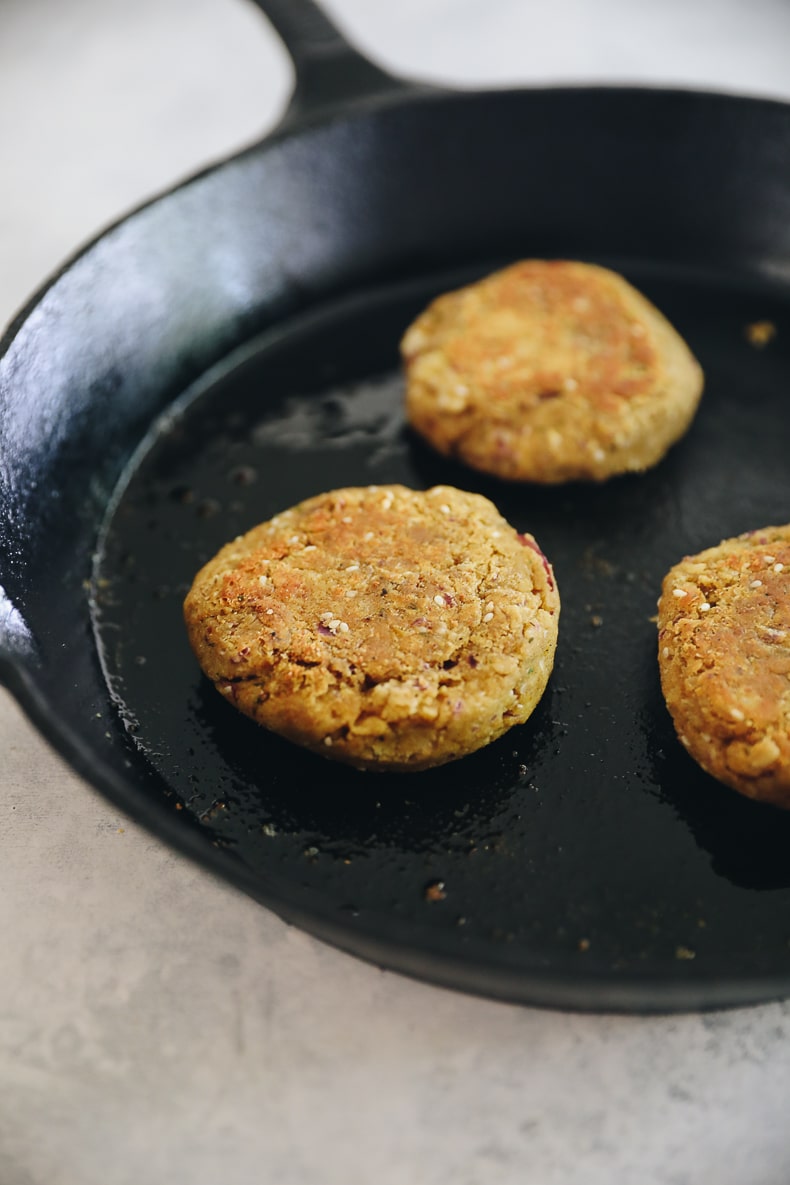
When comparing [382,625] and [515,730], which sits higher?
[382,625]

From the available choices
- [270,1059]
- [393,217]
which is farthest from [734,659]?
[393,217]

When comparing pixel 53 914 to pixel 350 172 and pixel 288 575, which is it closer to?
pixel 288 575

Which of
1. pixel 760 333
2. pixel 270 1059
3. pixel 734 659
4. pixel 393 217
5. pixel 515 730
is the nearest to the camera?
pixel 270 1059

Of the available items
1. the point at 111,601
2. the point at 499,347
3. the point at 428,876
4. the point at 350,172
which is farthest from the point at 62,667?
the point at 350,172

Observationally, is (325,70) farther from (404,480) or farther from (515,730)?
(515,730)

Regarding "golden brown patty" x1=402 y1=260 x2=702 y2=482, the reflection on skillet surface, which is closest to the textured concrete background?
the reflection on skillet surface

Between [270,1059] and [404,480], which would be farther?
[404,480]

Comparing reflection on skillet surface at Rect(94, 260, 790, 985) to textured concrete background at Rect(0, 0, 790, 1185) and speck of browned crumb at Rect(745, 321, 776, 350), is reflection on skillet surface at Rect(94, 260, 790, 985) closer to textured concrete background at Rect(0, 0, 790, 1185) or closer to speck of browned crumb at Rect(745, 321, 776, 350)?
speck of browned crumb at Rect(745, 321, 776, 350)
